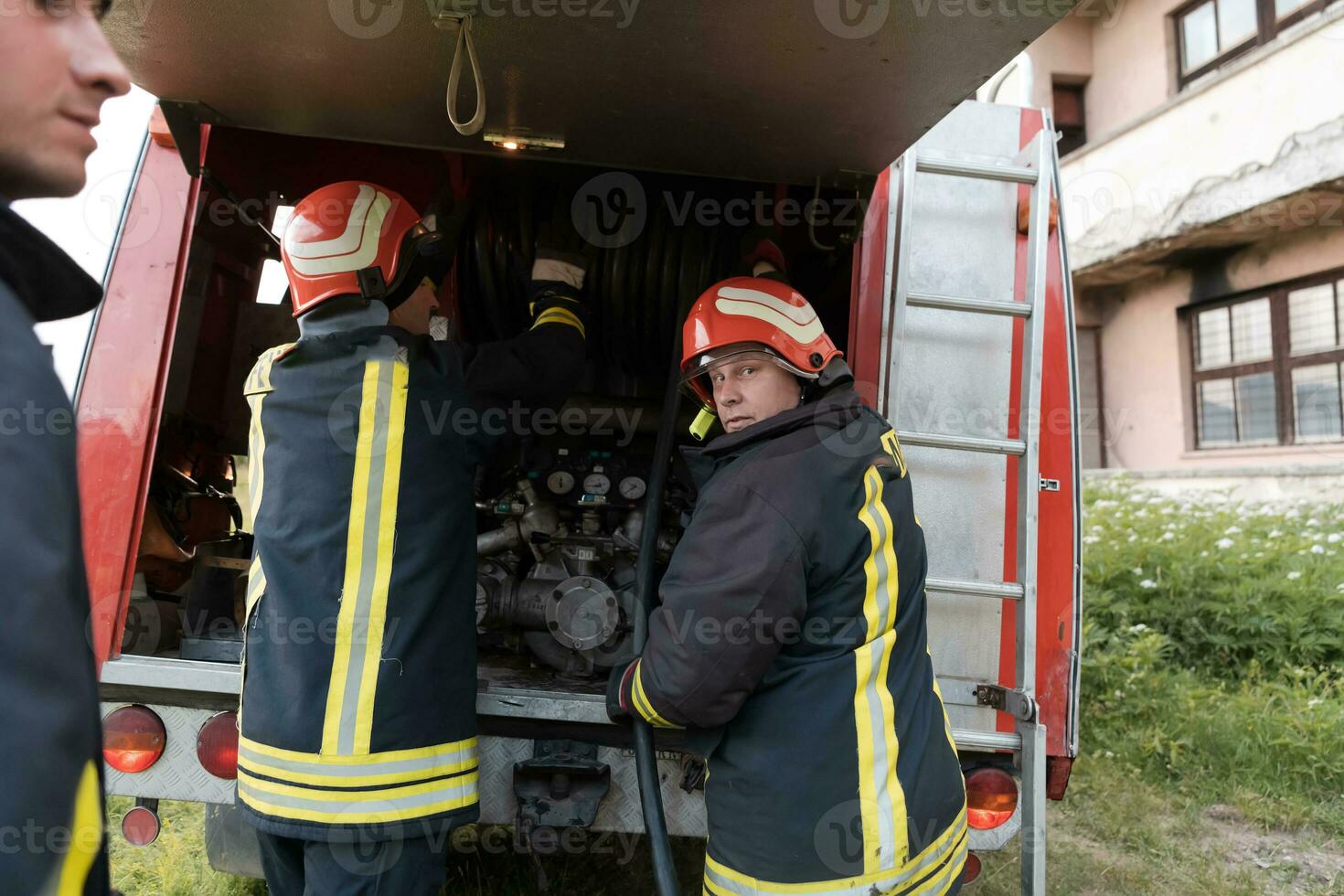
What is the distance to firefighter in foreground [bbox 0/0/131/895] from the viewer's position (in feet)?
2.03

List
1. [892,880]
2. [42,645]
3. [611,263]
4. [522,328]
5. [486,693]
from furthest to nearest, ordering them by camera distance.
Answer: [522,328] → [611,263] → [486,693] → [892,880] → [42,645]

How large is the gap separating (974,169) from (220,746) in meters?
2.61

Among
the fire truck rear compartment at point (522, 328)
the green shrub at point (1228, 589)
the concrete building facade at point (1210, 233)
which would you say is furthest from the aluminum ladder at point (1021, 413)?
the concrete building facade at point (1210, 233)

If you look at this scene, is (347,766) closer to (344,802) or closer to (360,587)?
(344,802)

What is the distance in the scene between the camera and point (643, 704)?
195cm

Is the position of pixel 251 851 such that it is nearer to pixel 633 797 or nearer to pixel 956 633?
pixel 633 797

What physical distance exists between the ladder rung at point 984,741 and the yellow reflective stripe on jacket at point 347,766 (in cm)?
130

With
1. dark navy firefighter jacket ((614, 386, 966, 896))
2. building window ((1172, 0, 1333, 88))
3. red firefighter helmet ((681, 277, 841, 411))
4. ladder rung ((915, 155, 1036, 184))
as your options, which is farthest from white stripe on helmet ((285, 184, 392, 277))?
building window ((1172, 0, 1333, 88))

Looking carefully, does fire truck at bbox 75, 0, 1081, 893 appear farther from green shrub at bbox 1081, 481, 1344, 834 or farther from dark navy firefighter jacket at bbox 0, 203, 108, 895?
green shrub at bbox 1081, 481, 1344, 834

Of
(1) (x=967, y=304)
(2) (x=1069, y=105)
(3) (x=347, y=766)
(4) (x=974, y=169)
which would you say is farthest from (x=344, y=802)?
(2) (x=1069, y=105)

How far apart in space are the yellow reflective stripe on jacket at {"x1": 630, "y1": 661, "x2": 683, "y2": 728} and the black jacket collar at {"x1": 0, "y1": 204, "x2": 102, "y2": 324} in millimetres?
1345

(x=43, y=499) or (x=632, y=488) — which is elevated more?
(x=632, y=488)

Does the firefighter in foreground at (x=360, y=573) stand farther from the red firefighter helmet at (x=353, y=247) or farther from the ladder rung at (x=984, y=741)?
the ladder rung at (x=984, y=741)

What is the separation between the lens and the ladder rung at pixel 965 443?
2504 mm
